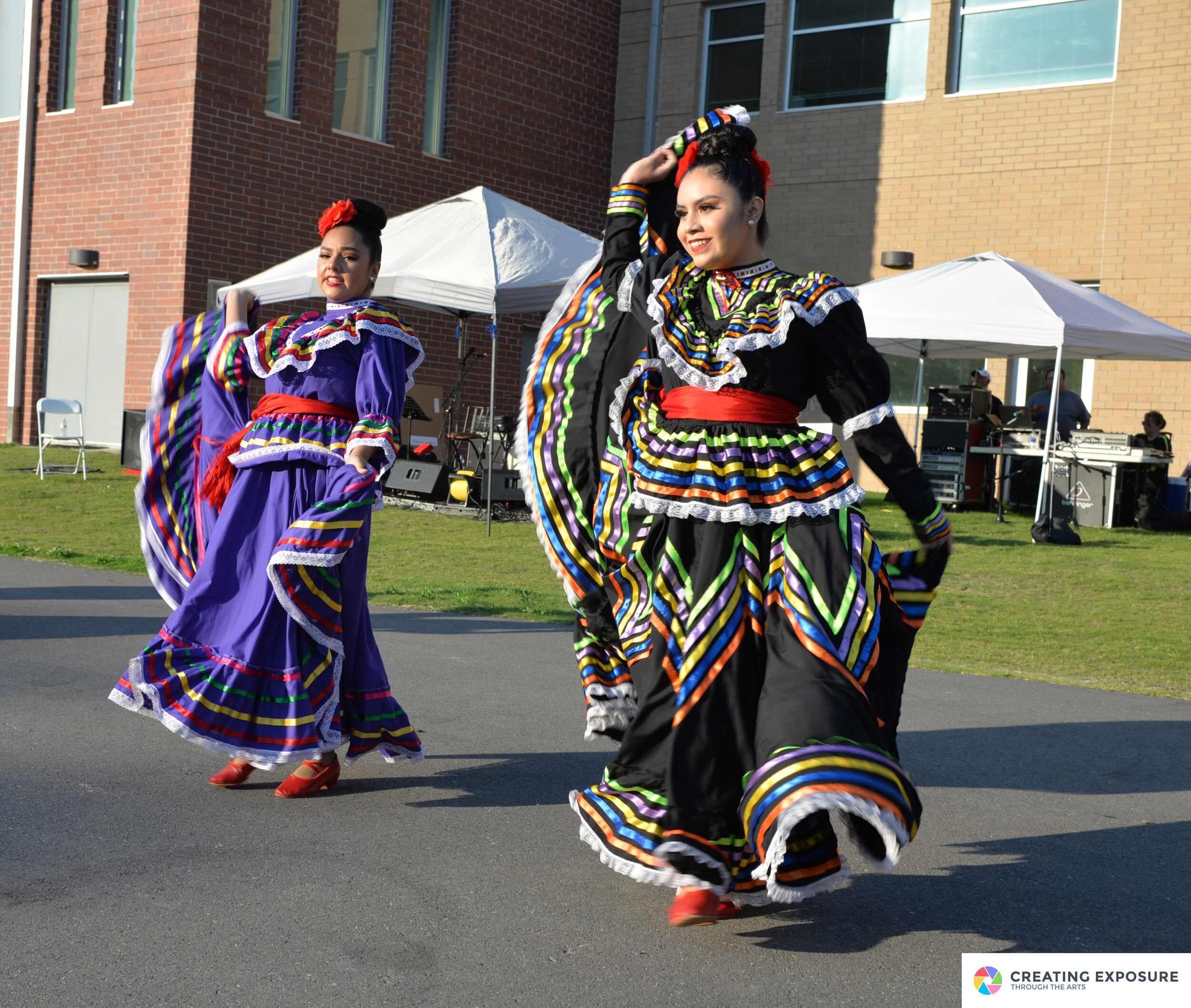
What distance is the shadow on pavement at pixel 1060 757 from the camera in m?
4.54

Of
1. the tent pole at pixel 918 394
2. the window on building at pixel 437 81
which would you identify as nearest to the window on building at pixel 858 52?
the tent pole at pixel 918 394

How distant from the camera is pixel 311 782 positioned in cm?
408

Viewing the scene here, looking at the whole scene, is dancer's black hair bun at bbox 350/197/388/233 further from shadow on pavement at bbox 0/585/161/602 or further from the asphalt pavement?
shadow on pavement at bbox 0/585/161/602

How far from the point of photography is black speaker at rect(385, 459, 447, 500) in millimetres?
14000

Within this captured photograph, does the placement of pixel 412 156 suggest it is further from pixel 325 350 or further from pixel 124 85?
pixel 325 350

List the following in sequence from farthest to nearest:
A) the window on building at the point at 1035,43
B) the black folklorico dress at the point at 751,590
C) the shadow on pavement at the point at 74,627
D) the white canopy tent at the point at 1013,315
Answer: the window on building at the point at 1035,43
the white canopy tent at the point at 1013,315
the shadow on pavement at the point at 74,627
the black folklorico dress at the point at 751,590

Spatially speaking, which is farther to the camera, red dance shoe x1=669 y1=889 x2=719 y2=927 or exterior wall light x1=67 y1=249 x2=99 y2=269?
exterior wall light x1=67 y1=249 x2=99 y2=269

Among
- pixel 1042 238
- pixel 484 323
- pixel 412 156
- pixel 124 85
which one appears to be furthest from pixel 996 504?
pixel 124 85

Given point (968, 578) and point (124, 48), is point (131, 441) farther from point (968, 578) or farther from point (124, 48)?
point (968, 578)

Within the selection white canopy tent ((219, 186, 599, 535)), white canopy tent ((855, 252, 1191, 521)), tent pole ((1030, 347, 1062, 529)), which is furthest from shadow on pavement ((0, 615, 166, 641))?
tent pole ((1030, 347, 1062, 529))

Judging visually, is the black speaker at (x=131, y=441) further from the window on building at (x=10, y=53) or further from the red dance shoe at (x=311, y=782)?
the red dance shoe at (x=311, y=782)

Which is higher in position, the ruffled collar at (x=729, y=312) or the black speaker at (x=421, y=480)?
the ruffled collar at (x=729, y=312)

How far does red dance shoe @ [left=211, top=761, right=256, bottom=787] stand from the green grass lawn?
3.85 m

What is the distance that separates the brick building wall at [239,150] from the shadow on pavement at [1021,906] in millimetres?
14485
